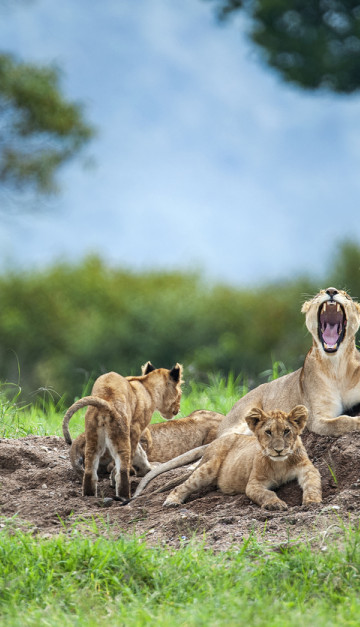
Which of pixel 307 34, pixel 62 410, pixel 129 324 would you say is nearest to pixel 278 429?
pixel 62 410

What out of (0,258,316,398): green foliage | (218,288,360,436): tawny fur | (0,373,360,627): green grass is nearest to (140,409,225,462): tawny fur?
(218,288,360,436): tawny fur

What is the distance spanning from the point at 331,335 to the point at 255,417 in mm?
1514

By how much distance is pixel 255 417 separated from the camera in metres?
6.27

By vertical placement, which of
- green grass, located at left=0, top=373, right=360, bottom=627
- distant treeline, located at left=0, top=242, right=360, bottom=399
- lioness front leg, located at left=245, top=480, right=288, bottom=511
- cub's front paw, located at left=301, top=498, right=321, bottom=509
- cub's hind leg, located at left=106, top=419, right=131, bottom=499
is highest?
distant treeline, located at left=0, top=242, right=360, bottom=399

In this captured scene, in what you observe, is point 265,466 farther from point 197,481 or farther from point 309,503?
point 197,481

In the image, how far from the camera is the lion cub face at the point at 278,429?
6062 millimetres

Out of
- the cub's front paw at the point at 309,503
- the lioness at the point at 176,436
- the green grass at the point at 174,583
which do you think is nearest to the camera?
the green grass at the point at 174,583

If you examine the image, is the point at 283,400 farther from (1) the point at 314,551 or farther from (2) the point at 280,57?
(2) the point at 280,57

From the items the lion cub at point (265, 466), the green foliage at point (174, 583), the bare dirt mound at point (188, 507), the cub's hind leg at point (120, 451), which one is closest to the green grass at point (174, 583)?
the green foliage at point (174, 583)

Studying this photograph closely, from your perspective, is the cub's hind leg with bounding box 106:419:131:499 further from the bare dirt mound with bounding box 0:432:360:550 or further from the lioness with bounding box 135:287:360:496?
the lioness with bounding box 135:287:360:496

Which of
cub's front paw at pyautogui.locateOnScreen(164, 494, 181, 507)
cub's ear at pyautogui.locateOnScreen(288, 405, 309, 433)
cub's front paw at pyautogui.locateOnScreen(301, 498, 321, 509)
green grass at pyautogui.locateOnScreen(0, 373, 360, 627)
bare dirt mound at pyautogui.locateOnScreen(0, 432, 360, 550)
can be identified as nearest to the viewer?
green grass at pyautogui.locateOnScreen(0, 373, 360, 627)

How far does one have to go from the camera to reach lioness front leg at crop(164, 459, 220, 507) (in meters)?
6.57

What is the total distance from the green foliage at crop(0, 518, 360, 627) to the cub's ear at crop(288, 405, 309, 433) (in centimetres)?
103

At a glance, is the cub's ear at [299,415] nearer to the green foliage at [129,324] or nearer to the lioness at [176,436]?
the lioness at [176,436]
